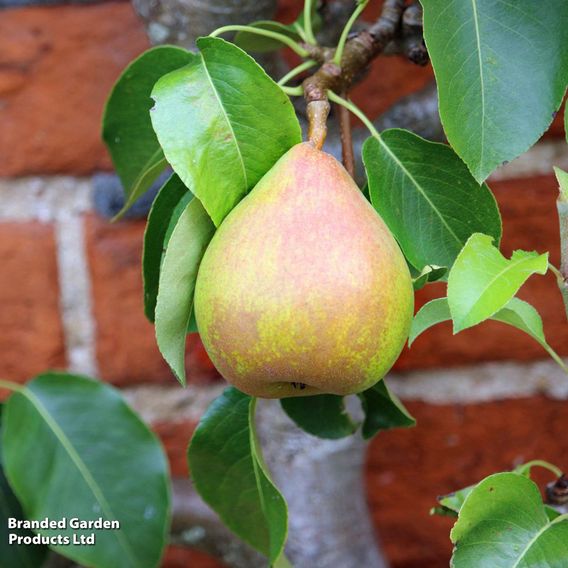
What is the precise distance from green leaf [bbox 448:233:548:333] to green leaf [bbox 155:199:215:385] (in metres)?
0.09

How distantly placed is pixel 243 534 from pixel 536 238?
290 mm

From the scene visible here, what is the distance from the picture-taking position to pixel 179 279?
298 mm

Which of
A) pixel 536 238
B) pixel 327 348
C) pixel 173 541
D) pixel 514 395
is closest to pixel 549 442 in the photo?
pixel 514 395

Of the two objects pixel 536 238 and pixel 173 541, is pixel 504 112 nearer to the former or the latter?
pixel 536 238

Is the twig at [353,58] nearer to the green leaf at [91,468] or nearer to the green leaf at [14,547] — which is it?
the green leaf at [91,468]

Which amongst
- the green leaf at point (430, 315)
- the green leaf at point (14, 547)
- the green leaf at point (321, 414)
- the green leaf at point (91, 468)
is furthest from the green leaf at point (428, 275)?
the green leaf at point (14, 547)

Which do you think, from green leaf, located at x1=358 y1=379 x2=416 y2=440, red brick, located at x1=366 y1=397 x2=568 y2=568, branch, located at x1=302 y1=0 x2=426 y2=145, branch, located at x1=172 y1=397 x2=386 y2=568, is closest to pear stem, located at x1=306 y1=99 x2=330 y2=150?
branch, located at x1=302 y1=0 x2=426 y2=145

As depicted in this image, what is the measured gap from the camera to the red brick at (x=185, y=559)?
66 centimetres

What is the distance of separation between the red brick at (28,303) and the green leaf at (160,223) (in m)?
0.26

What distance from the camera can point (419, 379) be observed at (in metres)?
0.59

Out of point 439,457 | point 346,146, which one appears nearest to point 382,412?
point 346,146

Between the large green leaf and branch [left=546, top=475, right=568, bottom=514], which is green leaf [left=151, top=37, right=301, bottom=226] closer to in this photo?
the large green leaf

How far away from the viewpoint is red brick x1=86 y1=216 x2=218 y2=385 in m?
0.58

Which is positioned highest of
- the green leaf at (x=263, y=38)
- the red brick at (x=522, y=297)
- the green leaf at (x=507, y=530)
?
the green leaf at (x=263, y=38)
